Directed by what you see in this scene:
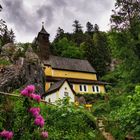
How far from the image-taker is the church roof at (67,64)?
210 feet

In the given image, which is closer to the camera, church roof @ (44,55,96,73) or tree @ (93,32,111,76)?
church roof @ (44,55,96,73)

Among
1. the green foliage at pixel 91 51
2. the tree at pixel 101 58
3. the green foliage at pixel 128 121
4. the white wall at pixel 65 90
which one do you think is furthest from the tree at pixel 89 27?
the green foliage at pixel 128 121

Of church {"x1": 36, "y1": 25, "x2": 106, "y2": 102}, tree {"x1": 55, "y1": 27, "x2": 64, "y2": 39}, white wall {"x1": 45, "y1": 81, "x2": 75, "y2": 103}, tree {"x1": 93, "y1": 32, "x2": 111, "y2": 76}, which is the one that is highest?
tree {"x1": 55, "y1": 27, "x2": 64, "y2": 39}

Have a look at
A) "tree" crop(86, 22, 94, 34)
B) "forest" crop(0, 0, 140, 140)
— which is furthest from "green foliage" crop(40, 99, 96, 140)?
"tree" crop(86, 22, 94, 34)

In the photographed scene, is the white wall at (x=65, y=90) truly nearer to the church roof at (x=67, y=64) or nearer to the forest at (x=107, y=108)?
the church roof at (x=67, y=64)

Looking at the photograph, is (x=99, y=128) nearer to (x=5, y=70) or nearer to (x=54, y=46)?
(x=5, y=70)

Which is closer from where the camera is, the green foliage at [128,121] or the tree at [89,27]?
the green foliage at [128,121]

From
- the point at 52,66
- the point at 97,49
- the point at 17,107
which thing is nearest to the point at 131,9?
the point at 17,107

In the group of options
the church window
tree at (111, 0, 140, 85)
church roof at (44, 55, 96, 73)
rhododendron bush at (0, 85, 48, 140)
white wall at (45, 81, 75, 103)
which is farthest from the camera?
the church window

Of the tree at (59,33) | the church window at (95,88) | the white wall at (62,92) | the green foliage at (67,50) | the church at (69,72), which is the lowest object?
the white wall at (62,92)

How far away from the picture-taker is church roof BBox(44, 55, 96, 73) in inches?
2526

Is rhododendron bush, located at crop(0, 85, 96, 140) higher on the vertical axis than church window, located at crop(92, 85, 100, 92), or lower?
lower

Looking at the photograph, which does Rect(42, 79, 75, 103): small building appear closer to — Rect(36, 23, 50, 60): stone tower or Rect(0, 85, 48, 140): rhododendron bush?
Rect(36, 23, 50, 60): stone tower

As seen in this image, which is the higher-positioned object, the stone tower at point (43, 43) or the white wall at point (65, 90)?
the stone tower at point (43, 43)
